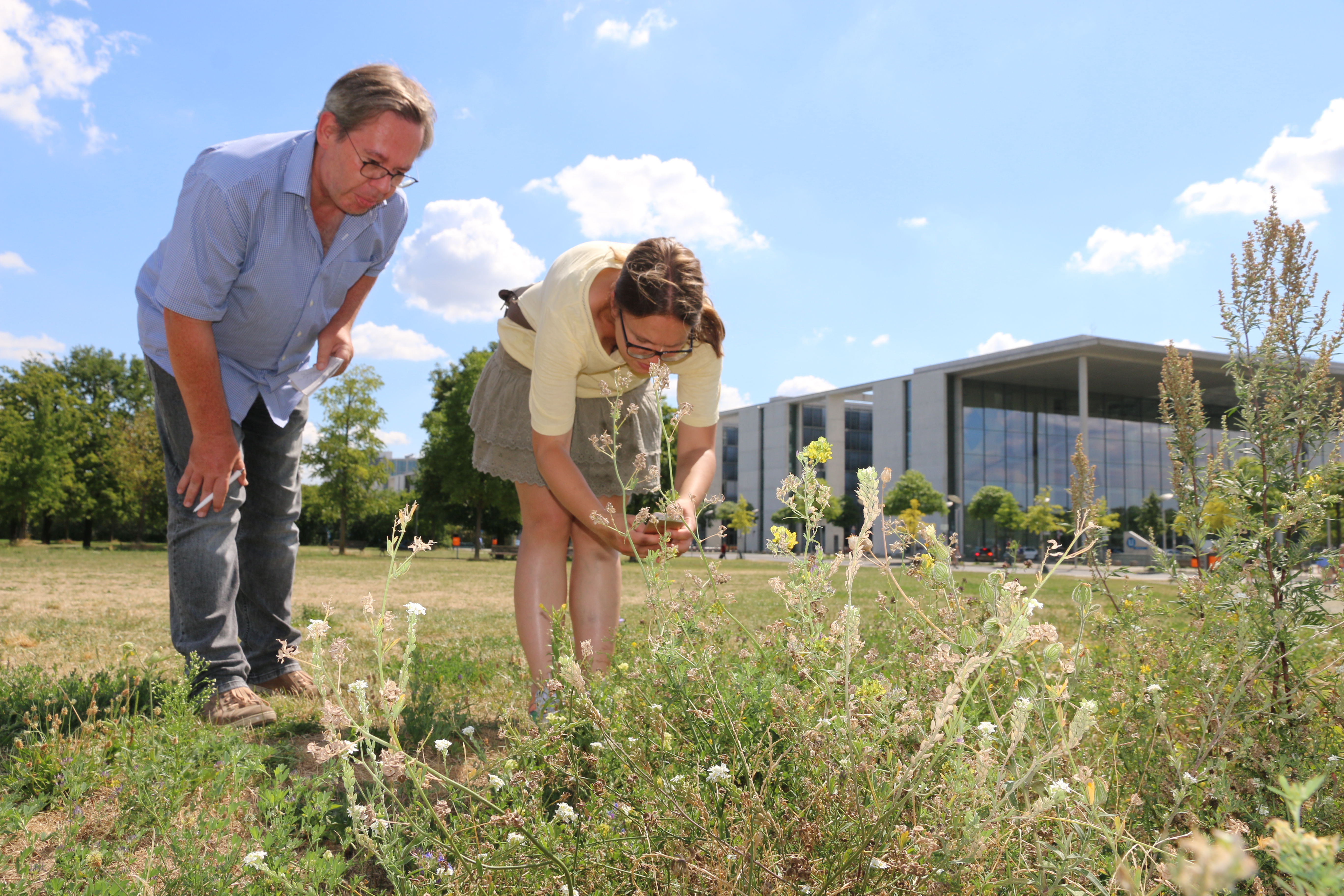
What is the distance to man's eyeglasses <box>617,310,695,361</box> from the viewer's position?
2.70 m

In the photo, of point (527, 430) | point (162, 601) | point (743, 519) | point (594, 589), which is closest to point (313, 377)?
point (527, 430)

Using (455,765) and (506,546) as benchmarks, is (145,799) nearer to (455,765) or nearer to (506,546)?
(455,765)

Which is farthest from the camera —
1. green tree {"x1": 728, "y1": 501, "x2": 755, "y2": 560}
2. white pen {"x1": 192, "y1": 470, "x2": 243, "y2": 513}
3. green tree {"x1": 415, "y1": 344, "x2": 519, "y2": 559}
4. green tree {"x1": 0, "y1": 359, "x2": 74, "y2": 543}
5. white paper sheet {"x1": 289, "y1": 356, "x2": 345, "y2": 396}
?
green tree {"x1": 728, "y1": 501, "x2": 755, "y2": 560}

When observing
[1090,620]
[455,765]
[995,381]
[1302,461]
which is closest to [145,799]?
[455,765]

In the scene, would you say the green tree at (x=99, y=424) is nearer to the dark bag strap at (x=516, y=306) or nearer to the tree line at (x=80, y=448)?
the tree line at (x=80, y=448)

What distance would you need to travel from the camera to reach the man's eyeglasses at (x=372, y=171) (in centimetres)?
294

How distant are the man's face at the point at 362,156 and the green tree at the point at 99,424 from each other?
43.3m

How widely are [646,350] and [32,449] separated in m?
47.0

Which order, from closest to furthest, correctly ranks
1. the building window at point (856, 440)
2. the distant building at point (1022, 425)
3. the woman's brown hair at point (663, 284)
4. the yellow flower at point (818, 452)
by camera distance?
the yellow flower at point (818, 452), the woman's brown hair at point (663, 284), the distant building at point (1022, 425), the building window at point (856, 440)

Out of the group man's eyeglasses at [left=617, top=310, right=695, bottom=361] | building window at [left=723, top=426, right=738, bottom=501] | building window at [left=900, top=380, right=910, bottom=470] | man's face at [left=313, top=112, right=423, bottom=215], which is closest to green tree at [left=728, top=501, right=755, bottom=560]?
building window at [left=723, top=426, right=738, bottom=501]

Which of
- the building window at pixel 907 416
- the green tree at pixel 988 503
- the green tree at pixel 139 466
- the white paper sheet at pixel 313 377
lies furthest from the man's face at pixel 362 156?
the building window at pixel 907 416

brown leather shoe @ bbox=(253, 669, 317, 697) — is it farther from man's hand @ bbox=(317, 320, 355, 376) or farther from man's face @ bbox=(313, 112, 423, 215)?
man's face @ bbox=(313, 112, 423, 215)

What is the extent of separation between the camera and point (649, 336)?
8.70ft

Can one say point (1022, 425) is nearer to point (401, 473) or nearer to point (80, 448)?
point (80, 448)
